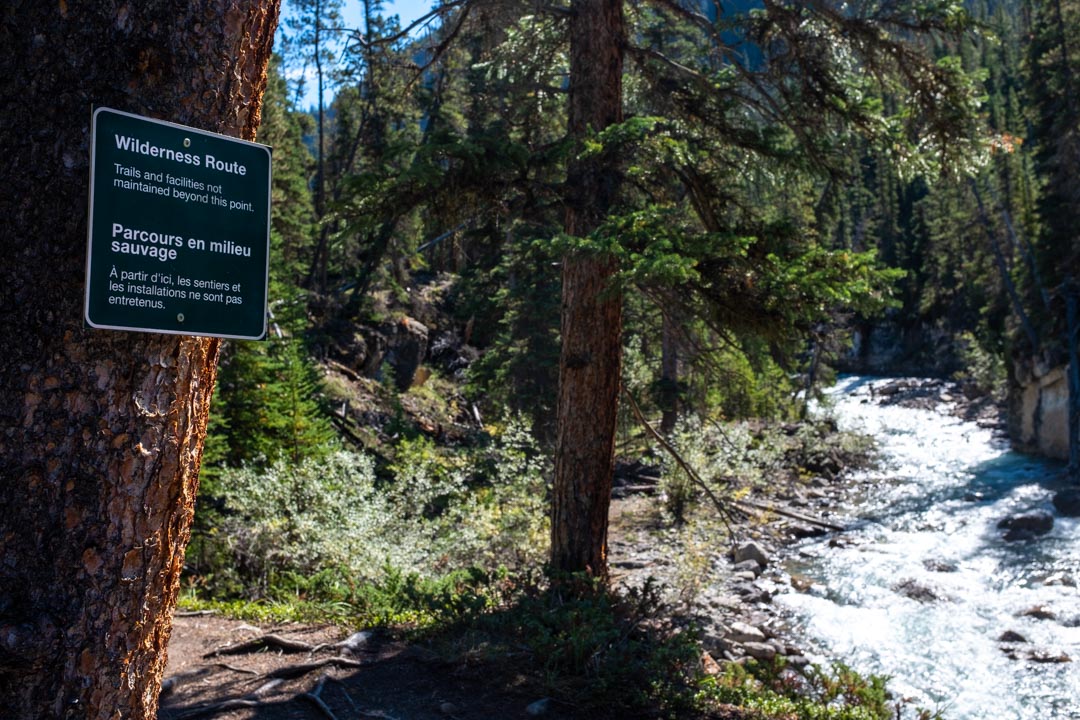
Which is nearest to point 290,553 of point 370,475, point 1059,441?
point 370,475

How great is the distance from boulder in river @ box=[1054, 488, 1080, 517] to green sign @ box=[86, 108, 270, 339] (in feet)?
58.8

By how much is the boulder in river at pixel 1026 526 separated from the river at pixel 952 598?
18cm

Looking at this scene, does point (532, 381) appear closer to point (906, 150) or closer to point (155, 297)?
point (906, 150)

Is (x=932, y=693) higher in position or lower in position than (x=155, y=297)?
lower

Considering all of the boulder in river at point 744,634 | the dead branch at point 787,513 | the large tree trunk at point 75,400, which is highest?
the large tree trunk at point 75,400

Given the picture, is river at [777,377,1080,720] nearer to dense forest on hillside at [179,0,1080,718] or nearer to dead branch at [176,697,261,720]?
dense forest on hillside at [179,0,1080,718]

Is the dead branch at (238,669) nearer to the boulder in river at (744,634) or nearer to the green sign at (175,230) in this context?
the green sign at (175,230)

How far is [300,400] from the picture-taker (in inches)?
473

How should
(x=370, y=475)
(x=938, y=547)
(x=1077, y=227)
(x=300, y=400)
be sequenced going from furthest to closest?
(x=1077, y=227) → (x=938, y=547) → (x=300, y=400) → (x=370, y=475)

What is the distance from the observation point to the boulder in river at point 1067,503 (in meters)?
16.5

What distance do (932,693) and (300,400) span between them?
8.39 meters

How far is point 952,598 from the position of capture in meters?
11.7

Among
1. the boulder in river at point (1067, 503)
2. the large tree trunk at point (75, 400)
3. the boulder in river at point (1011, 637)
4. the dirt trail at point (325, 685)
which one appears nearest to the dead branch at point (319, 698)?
the dirt trail at point (325, 685)

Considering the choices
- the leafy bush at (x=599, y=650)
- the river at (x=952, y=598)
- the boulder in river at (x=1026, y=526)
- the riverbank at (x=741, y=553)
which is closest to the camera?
the leafy bush at (x=599, y=650)
